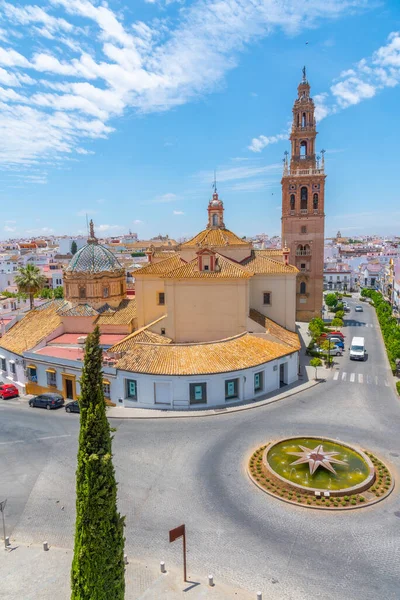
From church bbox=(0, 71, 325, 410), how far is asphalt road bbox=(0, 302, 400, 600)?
106 inches

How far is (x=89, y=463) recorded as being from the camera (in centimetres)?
1059

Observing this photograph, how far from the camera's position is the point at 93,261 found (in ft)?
139

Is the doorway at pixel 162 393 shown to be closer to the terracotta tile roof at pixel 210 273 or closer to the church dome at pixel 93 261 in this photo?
the terracotta tile roof at pixel 210 273

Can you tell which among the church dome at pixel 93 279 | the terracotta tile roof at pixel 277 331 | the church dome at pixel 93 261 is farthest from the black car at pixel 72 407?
the terracotta tile roof at pixel 277 331

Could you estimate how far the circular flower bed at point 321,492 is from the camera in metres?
18.1

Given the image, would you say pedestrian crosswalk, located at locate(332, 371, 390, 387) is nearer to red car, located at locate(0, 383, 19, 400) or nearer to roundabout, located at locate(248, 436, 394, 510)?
roundabout, located at locate(248, 436, 394, 510)

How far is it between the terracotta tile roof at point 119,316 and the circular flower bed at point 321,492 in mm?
23021

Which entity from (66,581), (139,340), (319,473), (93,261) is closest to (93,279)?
(93,261)

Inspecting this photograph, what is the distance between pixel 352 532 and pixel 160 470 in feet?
31.5

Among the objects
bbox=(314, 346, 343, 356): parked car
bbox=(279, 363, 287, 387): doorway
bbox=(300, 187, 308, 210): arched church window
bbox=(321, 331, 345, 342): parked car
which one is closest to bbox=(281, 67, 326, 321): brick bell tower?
bbox=(300, 187, 308, 210): arched church window

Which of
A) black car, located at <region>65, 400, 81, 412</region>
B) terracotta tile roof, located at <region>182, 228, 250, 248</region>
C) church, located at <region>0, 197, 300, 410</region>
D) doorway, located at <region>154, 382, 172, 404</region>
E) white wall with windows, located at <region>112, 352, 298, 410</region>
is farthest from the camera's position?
terracotta tile roof, located at <region>182, 228, 250, 248</region>

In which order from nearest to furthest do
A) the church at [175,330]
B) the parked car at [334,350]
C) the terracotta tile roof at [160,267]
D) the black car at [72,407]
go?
the black car at [72,407] < the church at [175,330] < the terracotta tile roof at [160,267] < the parked car at [334,350]

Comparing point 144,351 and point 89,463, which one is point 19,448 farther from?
point 89,463

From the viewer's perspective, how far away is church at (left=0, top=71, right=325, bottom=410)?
29062 mm
